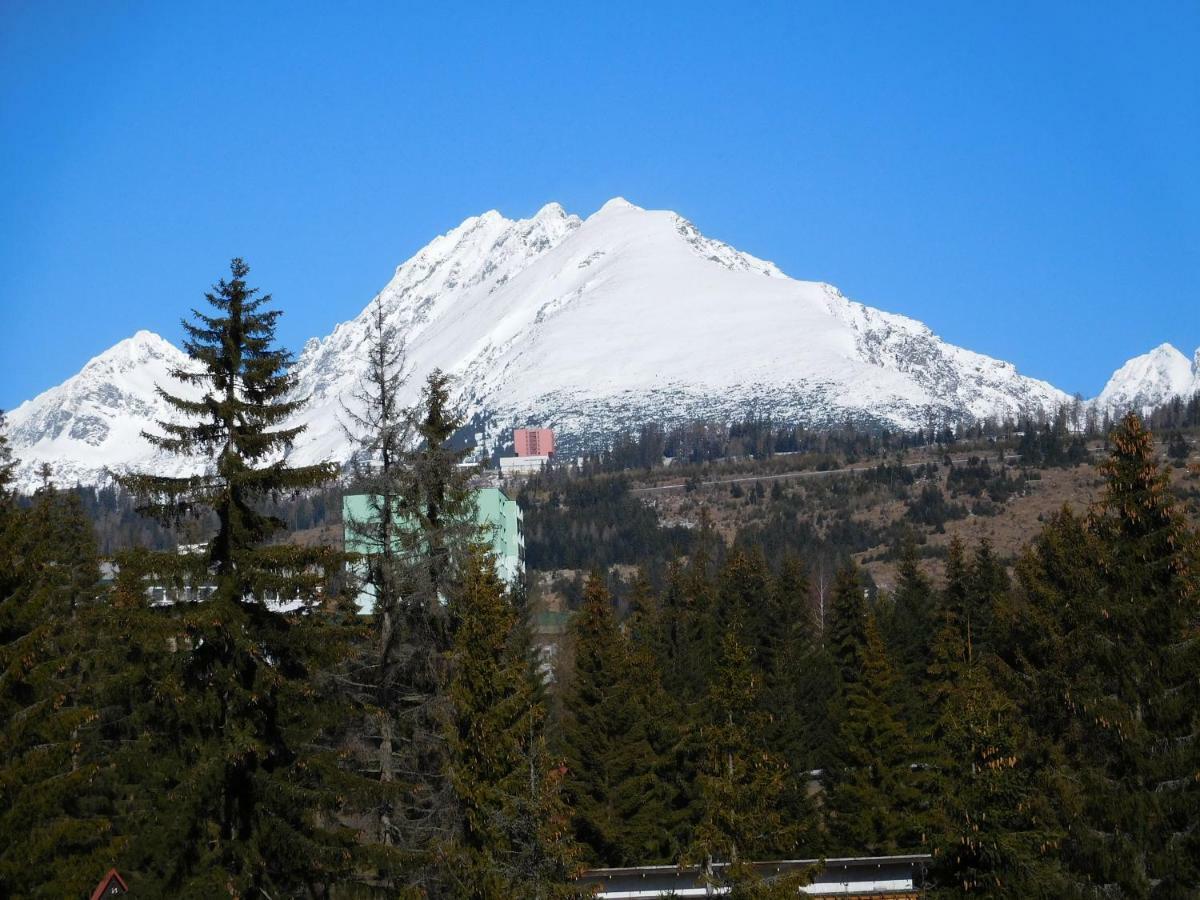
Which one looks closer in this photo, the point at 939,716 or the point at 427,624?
the point at 427,624

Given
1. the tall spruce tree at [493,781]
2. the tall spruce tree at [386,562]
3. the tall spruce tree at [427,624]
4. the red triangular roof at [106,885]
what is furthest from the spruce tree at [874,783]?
the red triangular roof at [106,885]

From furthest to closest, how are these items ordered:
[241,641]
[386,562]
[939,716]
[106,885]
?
[939,716], [386,562], [106,885], [241,641]

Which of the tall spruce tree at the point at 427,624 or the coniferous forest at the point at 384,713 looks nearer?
the coniferous forest at the point at 384,713

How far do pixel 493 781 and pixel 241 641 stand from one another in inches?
345

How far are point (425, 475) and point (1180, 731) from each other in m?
17.3

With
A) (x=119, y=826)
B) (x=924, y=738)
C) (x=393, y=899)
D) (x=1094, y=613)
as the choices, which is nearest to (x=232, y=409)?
(x=393, y=899)

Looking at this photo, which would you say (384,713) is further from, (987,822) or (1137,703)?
(1137,703)

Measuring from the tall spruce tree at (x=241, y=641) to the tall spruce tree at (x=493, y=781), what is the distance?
3748 millimetres

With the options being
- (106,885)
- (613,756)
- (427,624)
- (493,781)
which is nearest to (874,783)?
(613,756)

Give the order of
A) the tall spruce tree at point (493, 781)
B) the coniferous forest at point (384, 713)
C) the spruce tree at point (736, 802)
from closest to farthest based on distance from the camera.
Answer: the coniferous forest at point (384, 713) < the tall spruce tree at point (493, 781) < the spruce tree at point (736, 802)

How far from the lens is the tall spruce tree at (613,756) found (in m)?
52.2

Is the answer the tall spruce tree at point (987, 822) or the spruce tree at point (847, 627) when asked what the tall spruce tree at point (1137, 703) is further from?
the spruce tree at point (847, 627)

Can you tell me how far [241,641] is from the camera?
27203 millimetres

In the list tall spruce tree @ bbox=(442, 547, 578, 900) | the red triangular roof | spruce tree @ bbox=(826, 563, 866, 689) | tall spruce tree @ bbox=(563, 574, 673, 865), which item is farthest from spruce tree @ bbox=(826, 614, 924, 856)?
the red triangular roof
